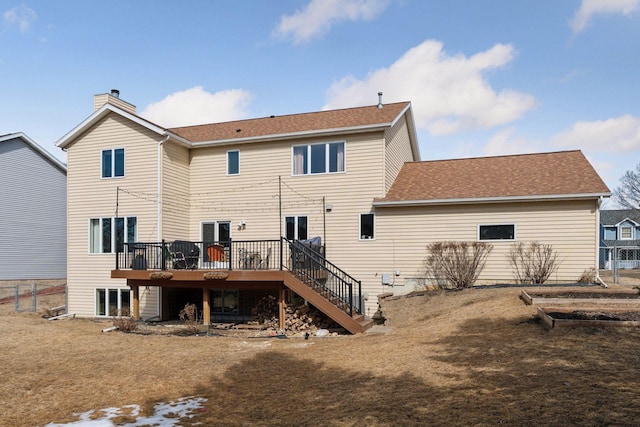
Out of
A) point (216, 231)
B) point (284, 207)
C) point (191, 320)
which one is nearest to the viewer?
point (191, 320)

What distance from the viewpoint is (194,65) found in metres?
18.7

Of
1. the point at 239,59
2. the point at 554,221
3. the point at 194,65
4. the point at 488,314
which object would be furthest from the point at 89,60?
the point at 554,221

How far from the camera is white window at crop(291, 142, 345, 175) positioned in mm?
16562

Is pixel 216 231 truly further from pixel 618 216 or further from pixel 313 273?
pixel 618 216

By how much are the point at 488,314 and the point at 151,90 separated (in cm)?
1538

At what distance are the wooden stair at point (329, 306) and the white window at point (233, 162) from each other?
20.7 feet

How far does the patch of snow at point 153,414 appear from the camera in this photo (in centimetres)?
566

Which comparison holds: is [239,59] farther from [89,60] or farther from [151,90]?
[89,60]

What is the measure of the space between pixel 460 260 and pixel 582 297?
4.52 m

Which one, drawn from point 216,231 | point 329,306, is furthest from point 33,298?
point 329,306

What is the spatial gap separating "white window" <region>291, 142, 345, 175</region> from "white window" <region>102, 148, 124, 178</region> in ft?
21.6

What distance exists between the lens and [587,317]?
336 inches

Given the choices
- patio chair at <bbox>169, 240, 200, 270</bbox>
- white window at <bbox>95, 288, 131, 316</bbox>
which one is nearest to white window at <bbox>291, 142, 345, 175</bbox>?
patio chair at <bbox>169, 240, 200, 270</bbox>

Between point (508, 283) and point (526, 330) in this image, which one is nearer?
point (526, 330)
